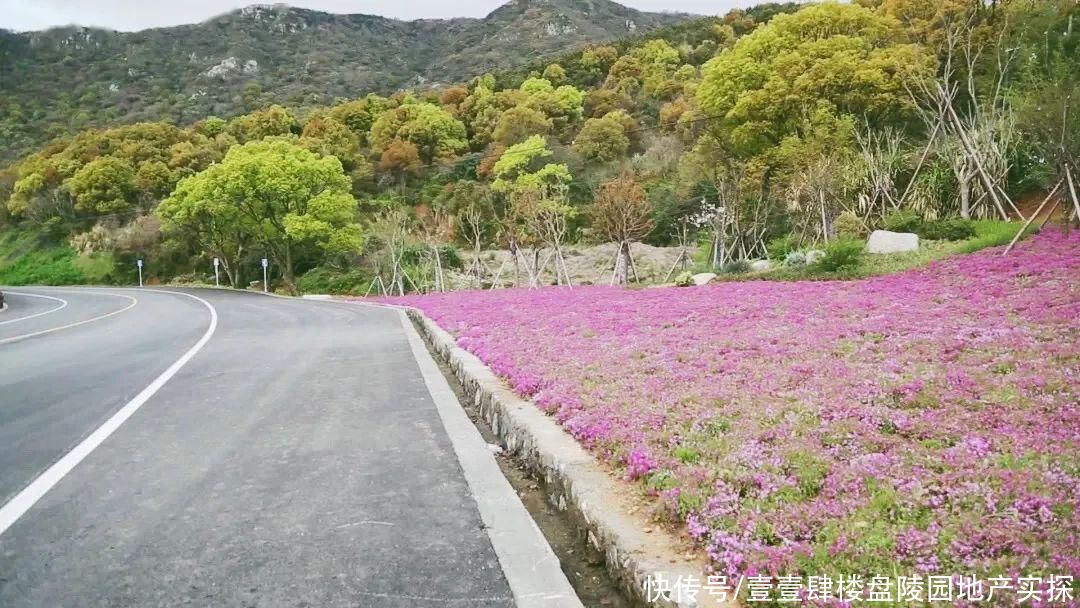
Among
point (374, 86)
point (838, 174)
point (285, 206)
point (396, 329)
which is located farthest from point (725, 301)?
point (374, 86)

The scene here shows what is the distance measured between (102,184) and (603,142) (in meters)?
41.7

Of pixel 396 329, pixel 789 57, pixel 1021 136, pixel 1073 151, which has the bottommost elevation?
pixel 396 329

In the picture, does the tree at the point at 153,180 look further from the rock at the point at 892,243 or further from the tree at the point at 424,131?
the rock at the point at 892,243

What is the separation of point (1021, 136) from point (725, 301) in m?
18.3

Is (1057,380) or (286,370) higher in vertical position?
(1057,380)

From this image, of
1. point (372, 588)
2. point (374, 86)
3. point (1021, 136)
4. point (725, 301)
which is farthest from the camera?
point (374, 86)

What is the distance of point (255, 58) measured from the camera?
118 metres

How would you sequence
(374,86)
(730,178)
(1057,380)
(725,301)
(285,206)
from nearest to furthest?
(1057,380), (725,301), (730,178), (285,206), (374,86)

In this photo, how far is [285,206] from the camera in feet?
146

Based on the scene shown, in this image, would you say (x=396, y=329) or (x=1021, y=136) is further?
(x=1021, y=136)

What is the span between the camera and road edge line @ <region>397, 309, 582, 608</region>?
3.06m

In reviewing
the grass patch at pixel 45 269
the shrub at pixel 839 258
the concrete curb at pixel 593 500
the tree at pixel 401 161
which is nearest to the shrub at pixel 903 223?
the shrub at pixel 839 258

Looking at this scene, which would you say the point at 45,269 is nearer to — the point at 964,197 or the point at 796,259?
the point at 796,259

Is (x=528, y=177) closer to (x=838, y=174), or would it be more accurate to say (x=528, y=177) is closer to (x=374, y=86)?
(x=838, y=174)
